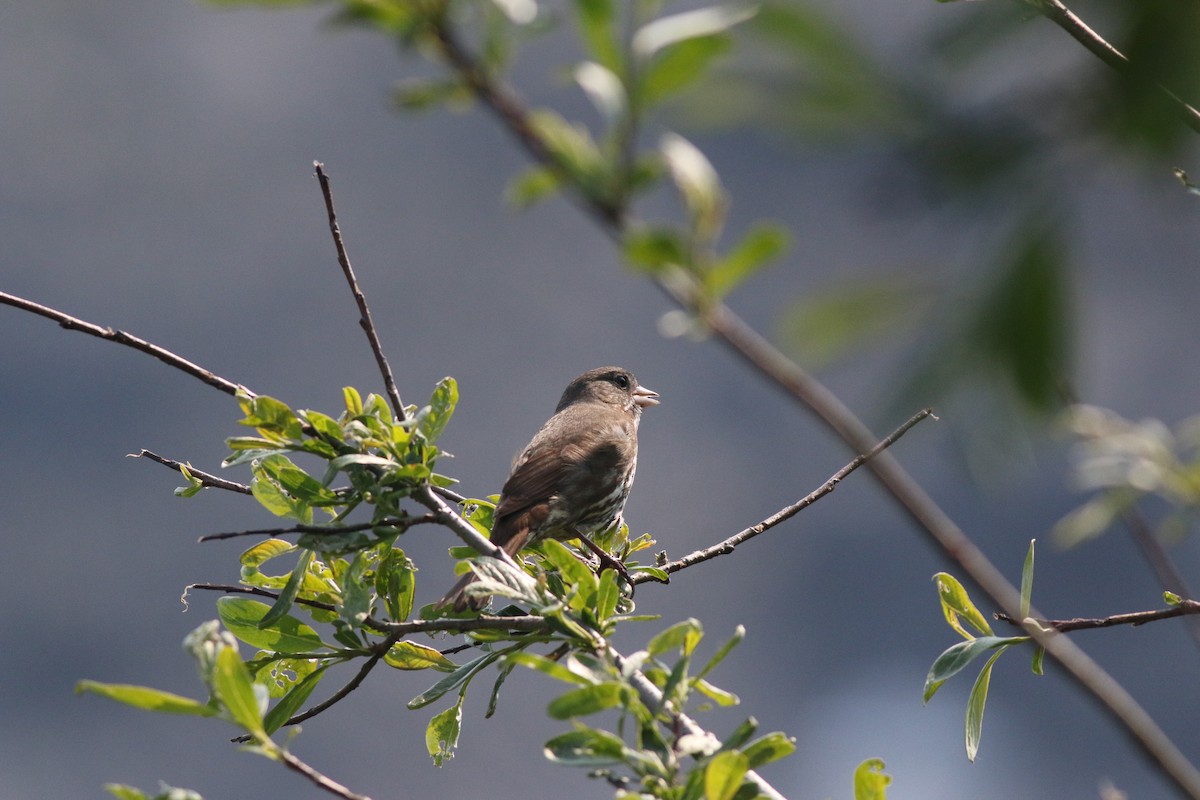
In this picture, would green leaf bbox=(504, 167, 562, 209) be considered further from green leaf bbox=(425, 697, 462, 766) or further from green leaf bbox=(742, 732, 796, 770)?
green leaf bbox=(425, 697, 462, 766)

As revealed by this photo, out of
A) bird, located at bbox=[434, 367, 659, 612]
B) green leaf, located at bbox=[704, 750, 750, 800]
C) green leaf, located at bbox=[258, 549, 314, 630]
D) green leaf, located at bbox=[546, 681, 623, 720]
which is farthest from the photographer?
bird, located at bbox=[434, 367, 659, 612]

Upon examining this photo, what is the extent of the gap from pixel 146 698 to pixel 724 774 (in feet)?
3.36

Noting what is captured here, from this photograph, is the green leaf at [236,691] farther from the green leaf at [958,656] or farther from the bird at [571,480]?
the bird at [571,480]

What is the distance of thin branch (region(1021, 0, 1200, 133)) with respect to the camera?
102 cm

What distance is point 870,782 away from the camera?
7.20ft

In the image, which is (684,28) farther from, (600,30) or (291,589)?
(291,589)

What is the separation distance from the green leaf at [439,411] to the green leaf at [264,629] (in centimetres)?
63

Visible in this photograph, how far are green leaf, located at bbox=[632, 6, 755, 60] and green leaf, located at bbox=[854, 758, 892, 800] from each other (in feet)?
5.12

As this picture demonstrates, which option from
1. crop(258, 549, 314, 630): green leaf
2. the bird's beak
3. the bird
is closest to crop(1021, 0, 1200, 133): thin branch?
crop(258, 549, 314, 630): green leaf

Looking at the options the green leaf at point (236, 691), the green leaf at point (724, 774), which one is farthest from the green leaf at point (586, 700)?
the green leaf at point (236, 691)

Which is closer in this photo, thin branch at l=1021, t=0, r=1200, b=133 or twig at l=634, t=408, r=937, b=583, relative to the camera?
thin branch at l=1021, t=0, r=1200, b=133

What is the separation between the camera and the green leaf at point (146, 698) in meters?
1.93

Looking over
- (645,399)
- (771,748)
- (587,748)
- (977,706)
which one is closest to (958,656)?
(977,706)

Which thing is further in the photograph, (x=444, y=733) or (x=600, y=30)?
(x=444, y=733)
